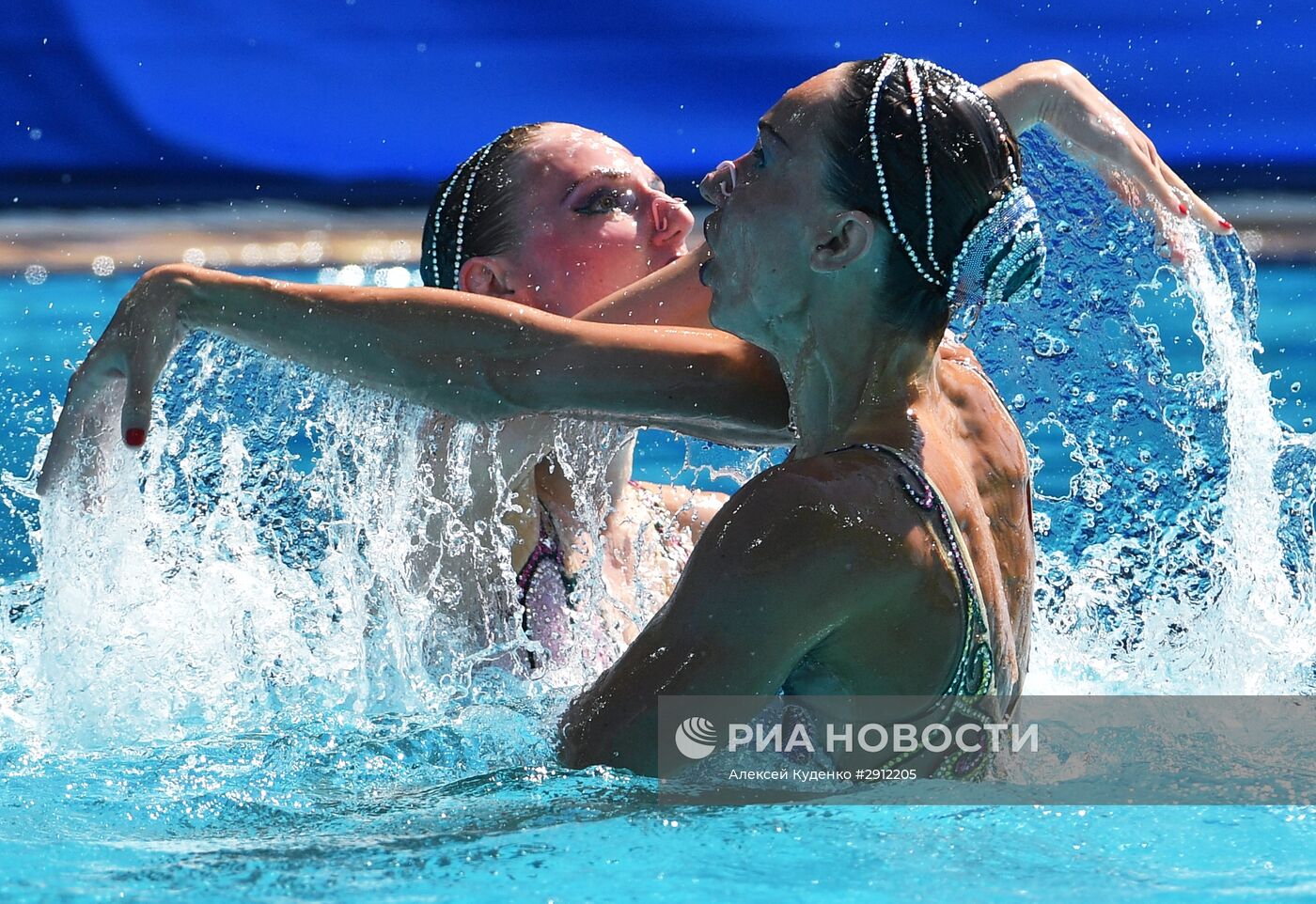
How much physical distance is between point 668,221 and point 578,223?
162 millimetres

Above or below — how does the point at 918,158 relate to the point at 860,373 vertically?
above

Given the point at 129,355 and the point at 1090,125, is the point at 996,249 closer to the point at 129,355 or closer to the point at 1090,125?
the point at 1090,125

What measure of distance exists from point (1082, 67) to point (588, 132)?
163 inches

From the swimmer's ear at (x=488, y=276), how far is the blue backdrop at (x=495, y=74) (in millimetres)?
4099

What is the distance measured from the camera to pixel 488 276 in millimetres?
2643

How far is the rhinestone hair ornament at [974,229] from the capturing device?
68.4 inches

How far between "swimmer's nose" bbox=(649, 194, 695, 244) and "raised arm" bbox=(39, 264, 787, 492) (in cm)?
61

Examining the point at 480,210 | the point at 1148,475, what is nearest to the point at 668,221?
the point at 480,210

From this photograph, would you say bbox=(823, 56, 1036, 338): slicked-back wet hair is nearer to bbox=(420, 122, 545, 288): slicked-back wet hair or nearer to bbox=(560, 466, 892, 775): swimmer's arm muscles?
bbox=(560, 466, 892, 775): swimmer's arm muscles

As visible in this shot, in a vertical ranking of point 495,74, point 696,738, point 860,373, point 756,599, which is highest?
point 495,74

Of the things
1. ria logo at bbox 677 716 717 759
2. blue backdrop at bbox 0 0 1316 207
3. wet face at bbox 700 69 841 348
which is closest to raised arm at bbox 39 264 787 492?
wet face at bbox 700 69 841 348

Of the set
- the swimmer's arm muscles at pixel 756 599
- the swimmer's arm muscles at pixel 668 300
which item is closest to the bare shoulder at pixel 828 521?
the swimmer's arm muscles at pixel 756 599

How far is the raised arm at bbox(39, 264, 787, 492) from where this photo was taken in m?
1.99

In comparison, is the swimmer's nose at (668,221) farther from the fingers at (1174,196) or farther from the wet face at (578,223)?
the fingers at (1174,196)
